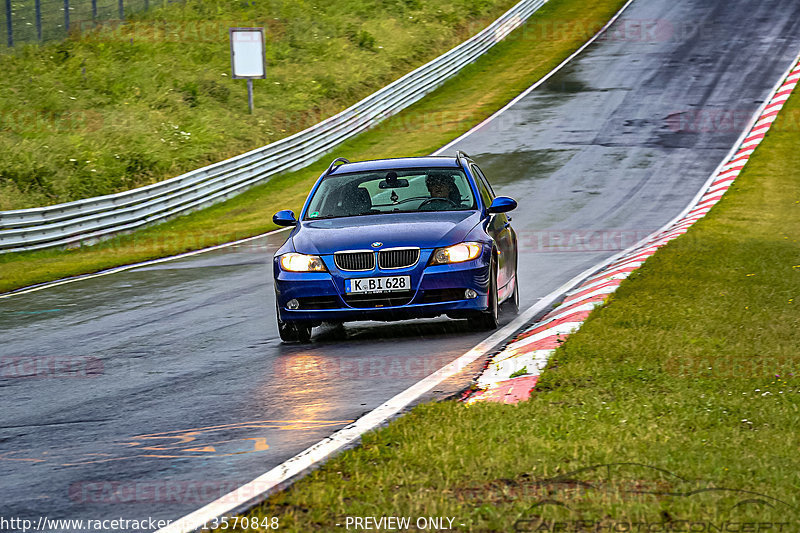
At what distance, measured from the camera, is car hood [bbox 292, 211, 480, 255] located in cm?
1009

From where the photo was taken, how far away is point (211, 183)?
2862 centimetres

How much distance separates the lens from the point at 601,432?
19.0ft

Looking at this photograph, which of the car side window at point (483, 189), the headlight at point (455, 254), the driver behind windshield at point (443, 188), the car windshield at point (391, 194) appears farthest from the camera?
the car side window at point (483, 189)

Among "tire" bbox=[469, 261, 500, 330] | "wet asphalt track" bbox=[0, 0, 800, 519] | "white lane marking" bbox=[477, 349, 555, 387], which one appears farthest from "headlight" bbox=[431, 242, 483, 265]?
"white lane marking" bbox=[477, 349, 555, 387]

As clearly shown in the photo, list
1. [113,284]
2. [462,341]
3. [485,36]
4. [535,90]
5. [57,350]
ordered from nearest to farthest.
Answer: [462,341]
[57,350]
[113,284]
[535,90]
[485,36]

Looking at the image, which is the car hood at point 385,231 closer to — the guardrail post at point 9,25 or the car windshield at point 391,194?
the car windshield at point 391,194

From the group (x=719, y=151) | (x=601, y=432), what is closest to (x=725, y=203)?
(x=719, y=151)

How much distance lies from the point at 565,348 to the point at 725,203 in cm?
1548

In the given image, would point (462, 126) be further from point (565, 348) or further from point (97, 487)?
point (97, 487)

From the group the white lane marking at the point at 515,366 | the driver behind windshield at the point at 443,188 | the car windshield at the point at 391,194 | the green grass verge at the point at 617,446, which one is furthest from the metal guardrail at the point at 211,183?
the white lane marking at the point at 515,366

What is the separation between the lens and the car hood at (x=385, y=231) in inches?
397

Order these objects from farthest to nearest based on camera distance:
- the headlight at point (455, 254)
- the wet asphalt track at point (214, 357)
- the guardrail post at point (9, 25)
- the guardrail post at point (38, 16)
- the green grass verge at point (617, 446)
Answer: the guardrail post at point (38, 16) < the guardrail post at point (9, 25) < the headlight at point (455, 254) < the wet asphalt track at point (214, 357) < the green grass verge at point (617, 446)

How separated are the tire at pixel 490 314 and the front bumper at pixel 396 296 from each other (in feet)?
0.73

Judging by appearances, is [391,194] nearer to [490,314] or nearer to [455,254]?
[455,254]
